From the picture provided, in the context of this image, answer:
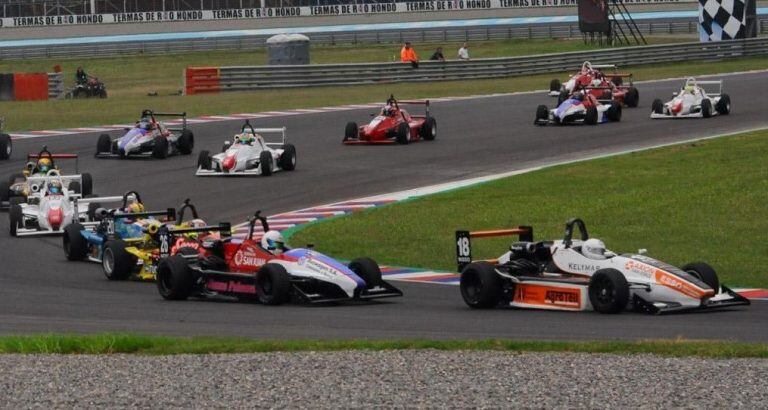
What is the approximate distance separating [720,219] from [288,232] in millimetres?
6456

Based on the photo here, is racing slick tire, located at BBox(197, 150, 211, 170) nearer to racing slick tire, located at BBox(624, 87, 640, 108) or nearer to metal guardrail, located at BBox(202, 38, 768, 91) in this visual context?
racing slick tire, located at BBox(624, 87, 640, 108)

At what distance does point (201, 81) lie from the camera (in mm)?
49750

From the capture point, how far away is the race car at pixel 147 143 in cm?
3225

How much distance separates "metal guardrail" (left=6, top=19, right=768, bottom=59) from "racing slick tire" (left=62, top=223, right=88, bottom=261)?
56635 mm

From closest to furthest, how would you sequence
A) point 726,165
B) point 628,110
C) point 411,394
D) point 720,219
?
point 411,394
point 720,219
point 726,165
point 628,110

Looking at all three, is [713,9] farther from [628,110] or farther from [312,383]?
[312,383]

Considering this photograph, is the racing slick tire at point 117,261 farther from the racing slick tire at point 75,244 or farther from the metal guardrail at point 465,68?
the metal guardrail at point 465,68

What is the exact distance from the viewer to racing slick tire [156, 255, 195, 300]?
16.6m

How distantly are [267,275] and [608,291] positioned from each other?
3.75 meters

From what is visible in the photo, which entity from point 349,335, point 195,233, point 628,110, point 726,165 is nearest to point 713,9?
Answer: point 628,110

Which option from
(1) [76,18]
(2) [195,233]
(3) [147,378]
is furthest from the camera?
(1) [76,18]

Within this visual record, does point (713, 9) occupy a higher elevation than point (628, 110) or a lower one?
higher

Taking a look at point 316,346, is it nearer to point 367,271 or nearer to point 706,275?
point 367,271

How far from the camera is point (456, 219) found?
23.0 metres
